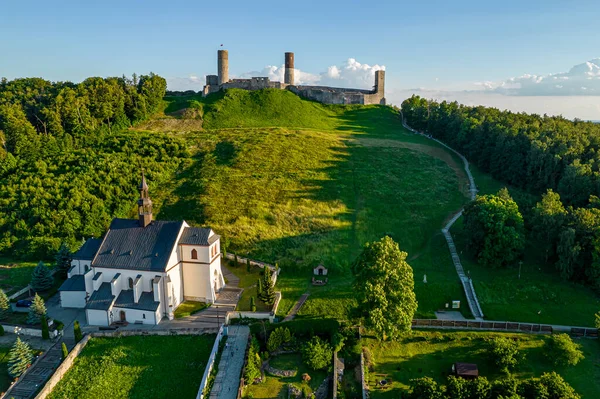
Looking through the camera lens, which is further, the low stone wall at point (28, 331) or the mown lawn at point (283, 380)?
the low stone wall at point (28, 331)

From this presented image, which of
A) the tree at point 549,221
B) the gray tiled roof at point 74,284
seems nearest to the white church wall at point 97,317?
the gray tiled roof at point 74,284

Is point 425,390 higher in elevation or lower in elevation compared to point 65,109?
lower

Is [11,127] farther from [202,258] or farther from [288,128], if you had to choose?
[202,258]

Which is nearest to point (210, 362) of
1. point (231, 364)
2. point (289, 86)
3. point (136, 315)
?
point (231, 364)

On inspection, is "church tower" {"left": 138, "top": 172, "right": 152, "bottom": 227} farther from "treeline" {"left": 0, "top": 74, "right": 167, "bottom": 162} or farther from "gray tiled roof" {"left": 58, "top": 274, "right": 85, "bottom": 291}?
"treeline" {"left": 0, "top": 74, "right": 167, "bottom": 162}

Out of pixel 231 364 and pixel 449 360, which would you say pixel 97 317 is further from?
pixel 449 360

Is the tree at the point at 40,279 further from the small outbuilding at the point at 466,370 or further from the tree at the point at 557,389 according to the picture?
the tree at the point at 557,389
